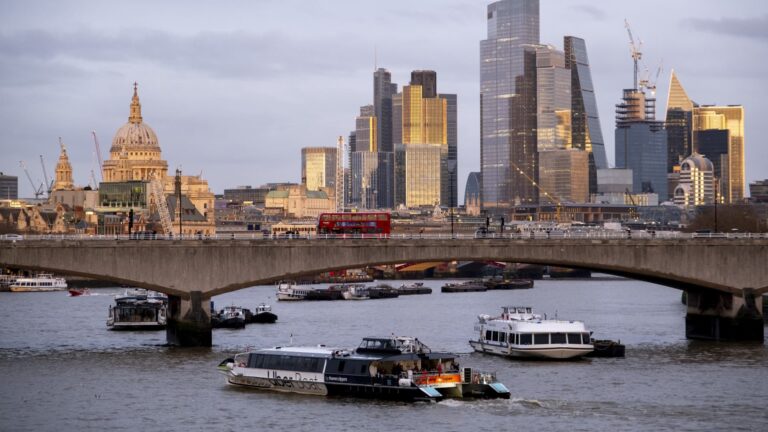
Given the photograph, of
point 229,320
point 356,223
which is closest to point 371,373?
point 229,320

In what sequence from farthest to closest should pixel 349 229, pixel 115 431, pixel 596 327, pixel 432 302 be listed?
pixel 432 302
pixel 349 229
pixel 596 327
pixel 115 431

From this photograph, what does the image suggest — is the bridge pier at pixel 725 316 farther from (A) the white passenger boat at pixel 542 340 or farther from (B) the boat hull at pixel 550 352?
(B) the boat hull at pixel 550 352

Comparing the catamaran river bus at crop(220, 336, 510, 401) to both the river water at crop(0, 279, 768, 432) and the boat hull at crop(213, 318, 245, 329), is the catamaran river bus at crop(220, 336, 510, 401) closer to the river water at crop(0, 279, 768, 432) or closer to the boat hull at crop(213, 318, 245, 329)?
the river water at crop(0, 279, 768, 432)

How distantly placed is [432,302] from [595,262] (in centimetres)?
7007

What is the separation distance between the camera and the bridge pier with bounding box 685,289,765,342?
11175 centimetres

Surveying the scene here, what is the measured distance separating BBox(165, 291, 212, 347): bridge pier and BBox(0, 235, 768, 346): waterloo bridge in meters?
0.07

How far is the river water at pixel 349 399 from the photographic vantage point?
242 ft

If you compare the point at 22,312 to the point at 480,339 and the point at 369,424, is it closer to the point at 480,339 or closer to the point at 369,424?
the point at 480,339

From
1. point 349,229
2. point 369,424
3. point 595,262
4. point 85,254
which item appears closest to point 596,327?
point 595,262

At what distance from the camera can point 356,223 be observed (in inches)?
5797

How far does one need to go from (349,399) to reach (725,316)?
4329 cm

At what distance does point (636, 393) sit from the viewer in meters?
83.1

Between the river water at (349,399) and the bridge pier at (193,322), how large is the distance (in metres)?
1.41

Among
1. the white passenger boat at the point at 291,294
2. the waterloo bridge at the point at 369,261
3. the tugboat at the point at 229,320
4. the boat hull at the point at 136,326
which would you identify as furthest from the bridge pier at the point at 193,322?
the white passenger boat at the point at 291,294
